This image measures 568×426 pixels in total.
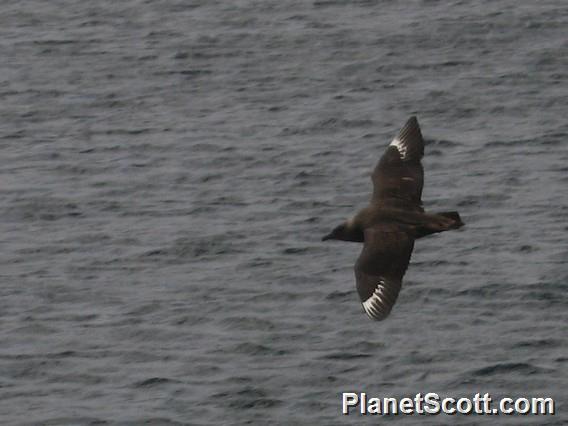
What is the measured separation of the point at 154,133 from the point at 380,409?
36.8ft

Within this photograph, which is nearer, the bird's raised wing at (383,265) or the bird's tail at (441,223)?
the bird's tail at (441,223)

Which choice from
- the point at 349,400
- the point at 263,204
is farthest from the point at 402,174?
the point at 263,204

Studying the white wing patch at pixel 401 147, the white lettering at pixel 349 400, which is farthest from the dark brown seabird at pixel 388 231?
the white lettering at pixel 349 400

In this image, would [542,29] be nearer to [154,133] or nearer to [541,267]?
[154,133]

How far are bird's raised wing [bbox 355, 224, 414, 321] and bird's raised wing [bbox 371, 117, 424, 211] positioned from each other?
0.74m

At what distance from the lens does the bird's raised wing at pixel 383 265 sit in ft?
61.6

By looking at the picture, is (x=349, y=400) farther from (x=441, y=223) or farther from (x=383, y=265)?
(x=441, y=223)

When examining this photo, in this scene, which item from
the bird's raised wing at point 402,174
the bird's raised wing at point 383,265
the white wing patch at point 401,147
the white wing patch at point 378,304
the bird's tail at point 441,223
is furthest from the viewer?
the white wing patch at point 401,147

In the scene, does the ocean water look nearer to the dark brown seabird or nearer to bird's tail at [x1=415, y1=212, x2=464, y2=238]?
the dark brown seabird

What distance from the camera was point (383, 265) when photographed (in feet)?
62.1

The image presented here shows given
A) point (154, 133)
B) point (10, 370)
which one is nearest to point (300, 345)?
point (10, 370)

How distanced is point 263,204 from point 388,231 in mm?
9884

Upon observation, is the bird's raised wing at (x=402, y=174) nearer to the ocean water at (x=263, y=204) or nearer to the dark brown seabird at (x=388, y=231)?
the dark brown seabird at (x=388, y=231)

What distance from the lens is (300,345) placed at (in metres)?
24.4
